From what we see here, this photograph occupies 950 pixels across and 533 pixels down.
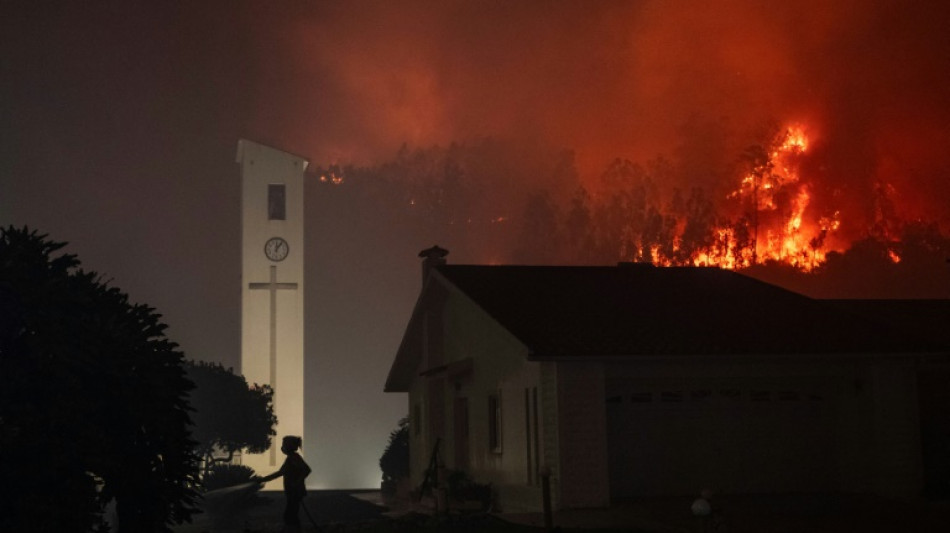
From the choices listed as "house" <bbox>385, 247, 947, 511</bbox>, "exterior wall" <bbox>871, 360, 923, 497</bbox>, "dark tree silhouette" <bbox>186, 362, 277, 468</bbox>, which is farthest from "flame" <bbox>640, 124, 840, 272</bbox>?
"exterior wall" <bbox>871, 360, 923, 497</bbox>

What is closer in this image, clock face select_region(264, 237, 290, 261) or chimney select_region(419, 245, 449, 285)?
chimney select_region(419, 245, 449, 285)

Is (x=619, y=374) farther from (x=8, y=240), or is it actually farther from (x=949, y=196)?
(x=949, y=196)

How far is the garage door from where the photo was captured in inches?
1024

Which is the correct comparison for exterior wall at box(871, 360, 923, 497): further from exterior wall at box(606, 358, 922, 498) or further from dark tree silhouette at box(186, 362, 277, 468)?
dark tree silhouette at box(186, 362, 277, 468)

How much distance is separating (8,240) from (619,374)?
40.2 feet

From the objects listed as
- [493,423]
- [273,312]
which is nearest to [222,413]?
[273,312]

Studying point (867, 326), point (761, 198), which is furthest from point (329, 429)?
point (867, 326)

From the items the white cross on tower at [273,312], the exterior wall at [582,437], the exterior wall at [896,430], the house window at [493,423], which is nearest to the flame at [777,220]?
the white cross on tower at [273,312]

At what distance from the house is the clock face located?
46.6m

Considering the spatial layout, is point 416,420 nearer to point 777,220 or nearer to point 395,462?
point 395,462

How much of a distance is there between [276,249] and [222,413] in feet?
53.8

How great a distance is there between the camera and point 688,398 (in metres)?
26.3

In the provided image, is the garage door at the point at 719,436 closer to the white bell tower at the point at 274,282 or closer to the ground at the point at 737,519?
the ground at the point at 737,519

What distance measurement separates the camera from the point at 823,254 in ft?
195
